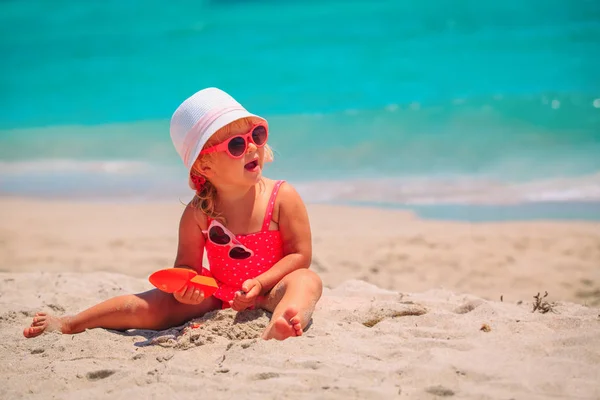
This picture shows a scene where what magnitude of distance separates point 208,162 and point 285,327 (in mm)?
886

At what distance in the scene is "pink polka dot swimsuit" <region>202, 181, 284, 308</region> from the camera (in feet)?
10.4

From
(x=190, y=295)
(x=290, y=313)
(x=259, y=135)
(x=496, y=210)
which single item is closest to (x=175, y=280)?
(x=190, y=295)

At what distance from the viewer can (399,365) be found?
234cm

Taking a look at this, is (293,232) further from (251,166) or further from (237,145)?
(237,145)

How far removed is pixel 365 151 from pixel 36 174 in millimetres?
5084

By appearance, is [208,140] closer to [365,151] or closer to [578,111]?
[365,151]

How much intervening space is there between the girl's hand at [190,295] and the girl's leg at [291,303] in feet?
1.02

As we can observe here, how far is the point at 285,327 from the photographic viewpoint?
266 centimetres

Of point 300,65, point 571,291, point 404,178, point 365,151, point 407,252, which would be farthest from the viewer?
point 300,65

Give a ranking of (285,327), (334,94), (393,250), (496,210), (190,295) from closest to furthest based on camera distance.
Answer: (285,327) → (190,295) → (393,250) → (496,210) → (334,94)

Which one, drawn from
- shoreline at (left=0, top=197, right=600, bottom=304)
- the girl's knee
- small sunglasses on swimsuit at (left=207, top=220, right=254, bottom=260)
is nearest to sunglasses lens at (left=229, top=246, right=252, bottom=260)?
small sunglasses on swimsuit at (left=207, top=220, right=254, bottom=260)

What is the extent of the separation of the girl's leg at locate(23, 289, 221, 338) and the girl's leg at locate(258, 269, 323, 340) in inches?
17.3

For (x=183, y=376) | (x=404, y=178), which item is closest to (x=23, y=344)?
(x=183, y=376)

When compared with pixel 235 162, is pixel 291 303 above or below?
below
